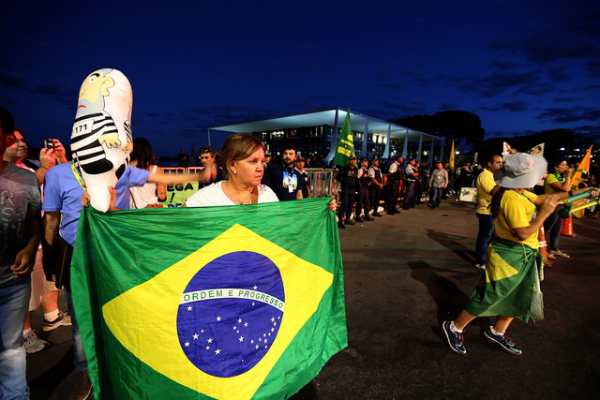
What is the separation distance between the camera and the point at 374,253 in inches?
224

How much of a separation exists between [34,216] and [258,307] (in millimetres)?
1593

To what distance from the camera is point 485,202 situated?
4684 mm

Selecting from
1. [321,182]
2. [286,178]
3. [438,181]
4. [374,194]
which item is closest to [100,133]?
[286,178]

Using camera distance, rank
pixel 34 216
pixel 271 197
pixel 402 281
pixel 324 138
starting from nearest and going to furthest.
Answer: pixel 34 216 → pixel 271 197 → pixel 402 281 → pixel 324 138

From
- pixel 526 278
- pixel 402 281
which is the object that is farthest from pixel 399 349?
pixel 402 281

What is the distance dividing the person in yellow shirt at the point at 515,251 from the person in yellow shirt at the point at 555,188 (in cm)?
313

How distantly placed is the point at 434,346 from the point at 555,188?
414 cm

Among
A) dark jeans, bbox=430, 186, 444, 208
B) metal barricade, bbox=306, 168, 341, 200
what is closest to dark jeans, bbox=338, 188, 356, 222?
metal barricade, bbox=306, 168, 341, 200

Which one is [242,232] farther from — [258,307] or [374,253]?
[374,253]

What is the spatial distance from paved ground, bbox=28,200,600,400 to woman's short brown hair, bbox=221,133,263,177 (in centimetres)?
192

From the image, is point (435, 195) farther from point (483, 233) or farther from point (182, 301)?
point (182, 301)

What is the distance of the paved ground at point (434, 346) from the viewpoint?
2268 mm

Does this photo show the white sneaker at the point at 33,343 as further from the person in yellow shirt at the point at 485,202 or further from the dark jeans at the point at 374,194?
the dark jeans at the point at 374,194

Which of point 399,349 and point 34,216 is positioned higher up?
point 34,216
